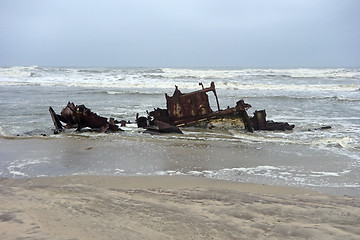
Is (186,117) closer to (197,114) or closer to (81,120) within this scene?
(197,114)

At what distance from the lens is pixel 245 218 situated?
3.01 metres

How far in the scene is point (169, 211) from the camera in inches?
124

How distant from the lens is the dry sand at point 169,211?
2672 mm

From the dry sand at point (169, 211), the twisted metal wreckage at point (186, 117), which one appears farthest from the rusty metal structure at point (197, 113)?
the dry sand at point (169, 211)

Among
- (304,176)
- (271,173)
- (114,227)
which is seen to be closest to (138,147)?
(271,173)

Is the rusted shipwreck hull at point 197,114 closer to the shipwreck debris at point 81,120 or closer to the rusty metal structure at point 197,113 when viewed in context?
the rusty metal structure at point 197,113

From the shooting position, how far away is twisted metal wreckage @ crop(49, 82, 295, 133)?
27.2ft

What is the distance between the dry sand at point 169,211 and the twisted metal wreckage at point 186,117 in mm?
4103

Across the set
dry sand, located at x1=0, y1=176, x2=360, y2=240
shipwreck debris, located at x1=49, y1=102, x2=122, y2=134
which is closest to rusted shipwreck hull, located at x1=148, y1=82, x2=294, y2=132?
shipwreck debris, located at x1=49, y1=102, x2=122, y2=134

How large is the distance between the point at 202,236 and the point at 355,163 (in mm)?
3923

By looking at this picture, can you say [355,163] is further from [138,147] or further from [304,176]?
[138,147]

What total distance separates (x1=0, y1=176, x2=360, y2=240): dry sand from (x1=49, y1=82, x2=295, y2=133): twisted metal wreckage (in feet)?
13.5

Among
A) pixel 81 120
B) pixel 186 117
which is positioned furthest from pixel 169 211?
pixel 81 120

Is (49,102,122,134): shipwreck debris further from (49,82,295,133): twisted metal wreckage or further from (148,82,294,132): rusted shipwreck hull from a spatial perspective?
(148,82,294,132): rusted shipwreck hull
